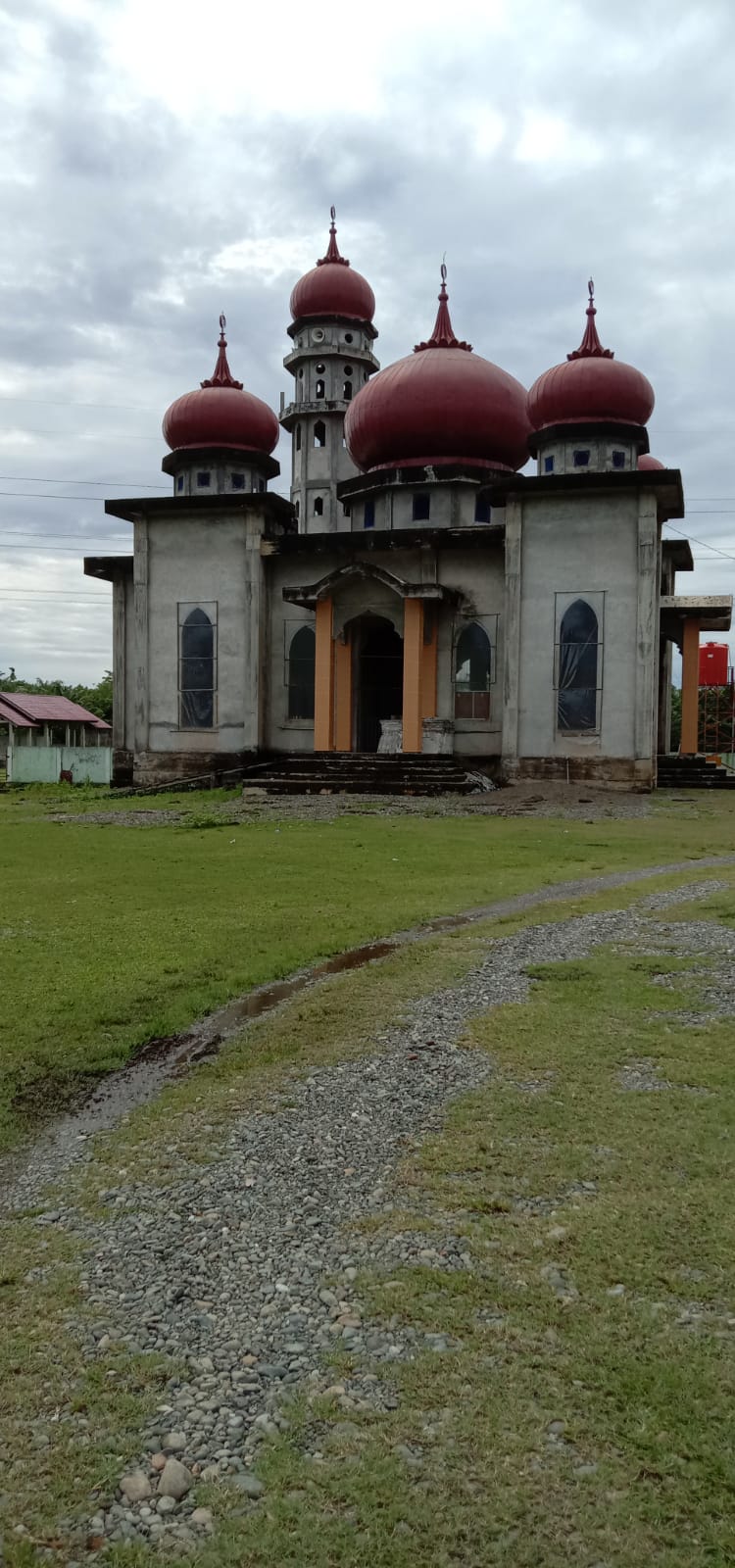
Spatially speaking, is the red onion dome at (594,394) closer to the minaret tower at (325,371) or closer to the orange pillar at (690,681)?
the orange pillar at (690,681)

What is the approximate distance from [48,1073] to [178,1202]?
72.6 inches

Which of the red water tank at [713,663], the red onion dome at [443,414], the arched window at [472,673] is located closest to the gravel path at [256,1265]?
the arched window at [472,673]

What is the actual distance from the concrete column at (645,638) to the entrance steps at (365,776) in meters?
4.86

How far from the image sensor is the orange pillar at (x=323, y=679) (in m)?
29.0

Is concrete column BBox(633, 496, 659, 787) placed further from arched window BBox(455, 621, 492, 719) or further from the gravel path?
the gravel path

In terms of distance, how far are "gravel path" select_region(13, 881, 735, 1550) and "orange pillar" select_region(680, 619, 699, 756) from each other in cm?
3072

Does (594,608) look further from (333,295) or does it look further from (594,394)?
(333,295)

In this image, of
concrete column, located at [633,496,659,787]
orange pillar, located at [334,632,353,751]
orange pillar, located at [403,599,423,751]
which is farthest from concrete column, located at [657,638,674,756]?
orange pillar, located at [334,632,353,751]

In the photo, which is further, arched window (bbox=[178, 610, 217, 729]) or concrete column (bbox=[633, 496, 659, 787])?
arched window (bbox=[178, 610, 217, 729])

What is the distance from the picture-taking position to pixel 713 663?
124ft

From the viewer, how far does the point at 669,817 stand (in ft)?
68.8

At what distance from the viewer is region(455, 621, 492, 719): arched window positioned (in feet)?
95.3

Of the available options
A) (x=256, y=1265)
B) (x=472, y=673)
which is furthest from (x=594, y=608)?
(x=256, y=1265)

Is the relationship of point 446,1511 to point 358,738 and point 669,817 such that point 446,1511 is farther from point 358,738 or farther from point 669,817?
point 358,738
